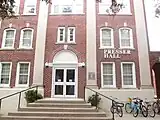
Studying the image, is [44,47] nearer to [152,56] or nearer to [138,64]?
[138,64]

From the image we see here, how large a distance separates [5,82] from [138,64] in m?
10.5

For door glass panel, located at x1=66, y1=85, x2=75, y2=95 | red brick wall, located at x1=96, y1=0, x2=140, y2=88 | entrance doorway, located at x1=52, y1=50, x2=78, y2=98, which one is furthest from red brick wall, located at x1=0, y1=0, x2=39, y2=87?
red brick wall, located at x1=96, y1=0, x2=140, y2=88

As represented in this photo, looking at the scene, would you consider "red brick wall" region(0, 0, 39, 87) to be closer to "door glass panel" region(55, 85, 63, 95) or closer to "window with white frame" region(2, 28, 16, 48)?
"window with white frame" region(2, 28, 16, 48)

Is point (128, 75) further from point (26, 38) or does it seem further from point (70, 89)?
point (26, 38)

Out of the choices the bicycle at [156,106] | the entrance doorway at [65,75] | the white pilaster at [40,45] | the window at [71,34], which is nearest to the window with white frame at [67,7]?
the white pilaster at [40,45]

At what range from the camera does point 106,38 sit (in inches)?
674

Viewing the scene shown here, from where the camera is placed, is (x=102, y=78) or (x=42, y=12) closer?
(x=102, y=78)

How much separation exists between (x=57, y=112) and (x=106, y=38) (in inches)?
323

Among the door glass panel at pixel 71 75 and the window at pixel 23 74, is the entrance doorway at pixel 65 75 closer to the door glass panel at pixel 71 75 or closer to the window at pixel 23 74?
the door glass panel at pixel 71 75

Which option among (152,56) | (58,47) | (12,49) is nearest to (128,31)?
(152,56)

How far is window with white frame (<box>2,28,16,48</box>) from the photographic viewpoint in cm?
1723

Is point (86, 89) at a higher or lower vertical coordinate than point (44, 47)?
lower

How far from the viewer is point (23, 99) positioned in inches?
604

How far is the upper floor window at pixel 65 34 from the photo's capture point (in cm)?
1705
